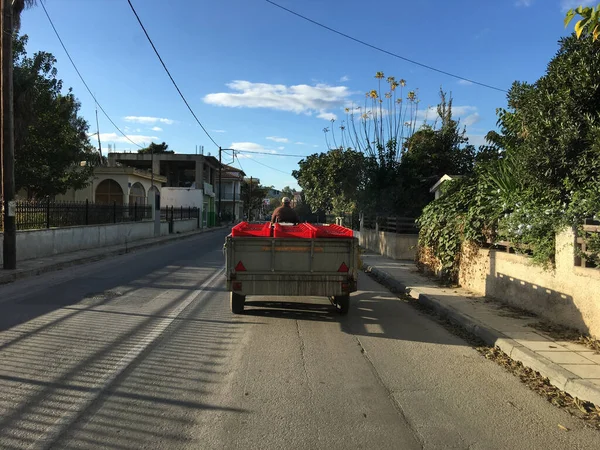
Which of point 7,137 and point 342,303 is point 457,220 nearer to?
point 342,303

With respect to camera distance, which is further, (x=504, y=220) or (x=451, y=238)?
(x=451, y=238)

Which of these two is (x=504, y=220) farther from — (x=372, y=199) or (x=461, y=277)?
(x=372, y=199)

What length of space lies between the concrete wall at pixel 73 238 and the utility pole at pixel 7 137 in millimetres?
2254

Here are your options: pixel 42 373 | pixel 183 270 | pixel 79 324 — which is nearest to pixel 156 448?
pixel 42 373

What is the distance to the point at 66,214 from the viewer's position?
18047 millimetres

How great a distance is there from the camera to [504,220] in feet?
27.6

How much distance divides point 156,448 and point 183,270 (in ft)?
34.9

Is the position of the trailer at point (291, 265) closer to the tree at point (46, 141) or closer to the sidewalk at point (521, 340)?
the sidewalk at point (521, 340)

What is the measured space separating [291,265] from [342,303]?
117cm

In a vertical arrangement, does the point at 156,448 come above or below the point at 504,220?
below

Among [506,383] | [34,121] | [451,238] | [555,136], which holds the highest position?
[34,121]

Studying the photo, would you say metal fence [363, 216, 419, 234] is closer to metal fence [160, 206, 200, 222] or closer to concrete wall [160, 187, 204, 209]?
metal fence [160, 206, 200, 222]

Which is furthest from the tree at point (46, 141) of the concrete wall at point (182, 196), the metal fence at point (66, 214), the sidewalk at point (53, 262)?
the concrete wall at point (182, 196)

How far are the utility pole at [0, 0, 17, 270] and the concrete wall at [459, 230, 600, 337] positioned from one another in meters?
11.6
